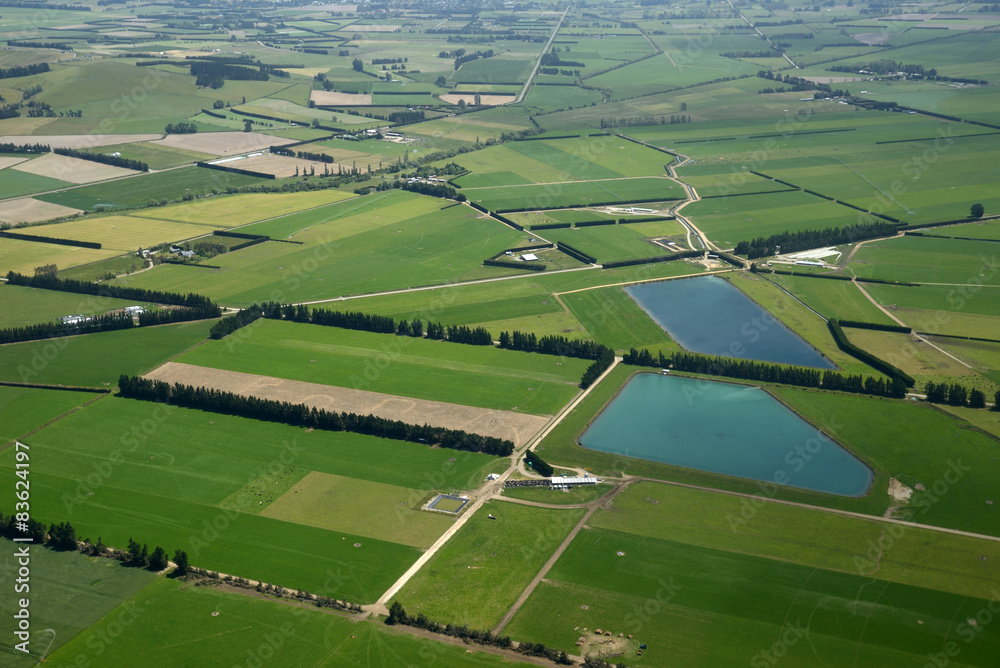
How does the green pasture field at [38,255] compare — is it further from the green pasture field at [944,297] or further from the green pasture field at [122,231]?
the green pasture field at [944,297]

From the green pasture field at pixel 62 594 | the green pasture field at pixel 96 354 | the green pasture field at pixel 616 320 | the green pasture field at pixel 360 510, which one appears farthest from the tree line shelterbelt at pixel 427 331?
the green pasture field at pixel 62 594

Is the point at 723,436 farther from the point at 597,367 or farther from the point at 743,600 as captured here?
the point at 743,600

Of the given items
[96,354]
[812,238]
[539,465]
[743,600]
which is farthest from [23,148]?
[743,600]

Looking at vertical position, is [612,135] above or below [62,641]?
above

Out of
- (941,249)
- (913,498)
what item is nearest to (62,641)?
(913,498)

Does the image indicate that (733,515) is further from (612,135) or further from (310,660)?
(612,135)
